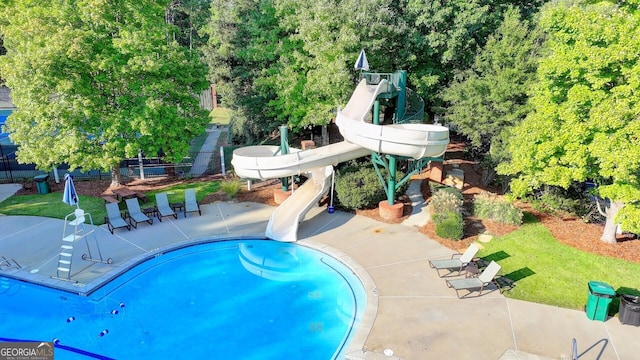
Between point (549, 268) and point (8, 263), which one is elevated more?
point (8, 263)

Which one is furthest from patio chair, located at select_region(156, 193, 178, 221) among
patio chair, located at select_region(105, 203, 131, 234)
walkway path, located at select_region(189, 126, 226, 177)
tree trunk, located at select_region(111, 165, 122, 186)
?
walkway path, located at select_region(189, 126, 226, 177)

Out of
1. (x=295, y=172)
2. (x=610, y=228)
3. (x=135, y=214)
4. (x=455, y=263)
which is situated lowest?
(x=455, y=263)

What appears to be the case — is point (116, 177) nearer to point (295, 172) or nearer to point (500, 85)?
point (295, 172)

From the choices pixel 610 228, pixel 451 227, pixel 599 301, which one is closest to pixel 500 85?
pixel 610 228

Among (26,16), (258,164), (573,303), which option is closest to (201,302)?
(258,164)

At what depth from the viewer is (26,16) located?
1856 cm

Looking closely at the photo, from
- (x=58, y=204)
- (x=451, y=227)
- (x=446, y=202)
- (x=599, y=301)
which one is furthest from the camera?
(x=58, y=204)

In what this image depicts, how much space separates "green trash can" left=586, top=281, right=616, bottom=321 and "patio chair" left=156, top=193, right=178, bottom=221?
16.0 m

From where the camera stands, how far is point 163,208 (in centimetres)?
1861

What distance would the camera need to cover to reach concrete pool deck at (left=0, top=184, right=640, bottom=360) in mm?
10180

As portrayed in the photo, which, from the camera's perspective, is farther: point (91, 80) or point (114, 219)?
point (91, 80)

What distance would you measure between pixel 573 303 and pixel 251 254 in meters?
11.1

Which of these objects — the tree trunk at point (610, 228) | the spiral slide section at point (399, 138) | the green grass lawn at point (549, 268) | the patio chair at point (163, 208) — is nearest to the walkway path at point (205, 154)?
the patio chair at point (163, 208)

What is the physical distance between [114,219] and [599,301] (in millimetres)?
17526
